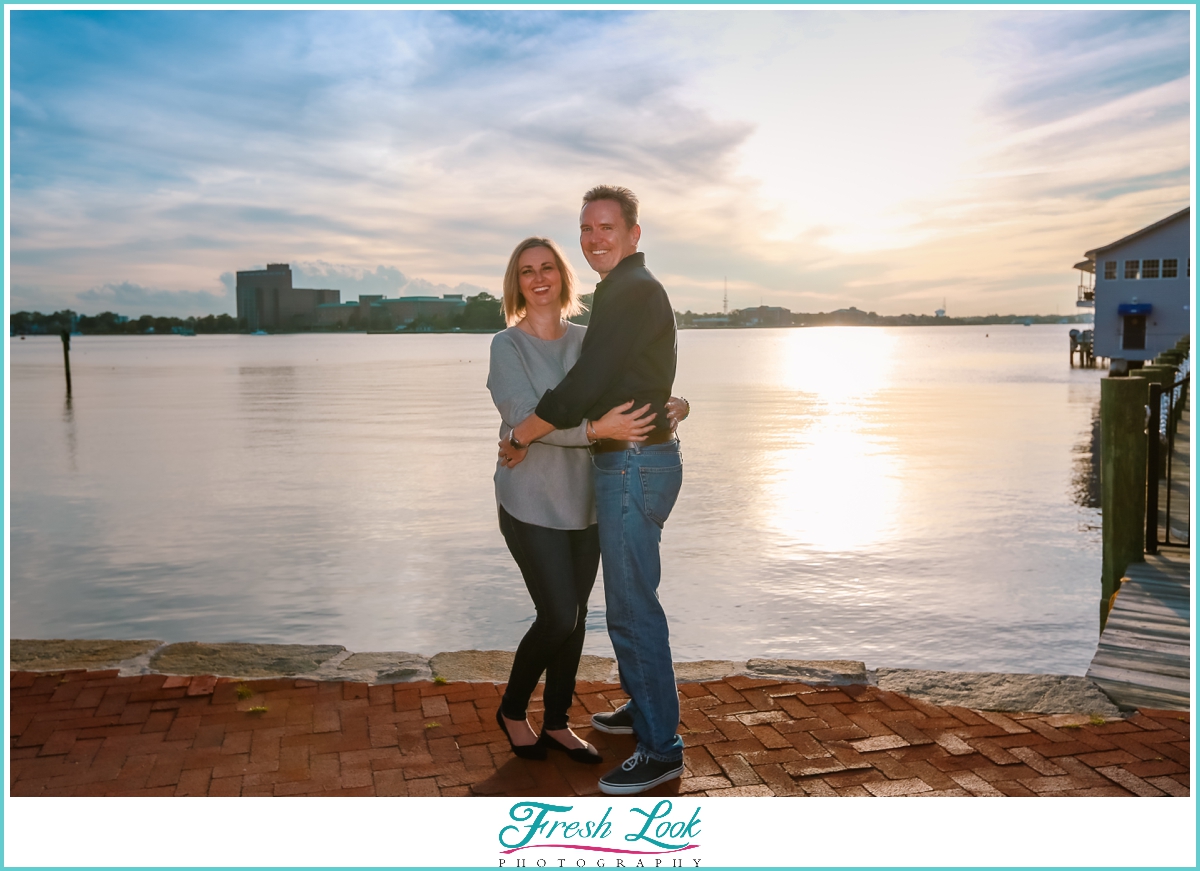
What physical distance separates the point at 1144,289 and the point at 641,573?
4162 centimetres

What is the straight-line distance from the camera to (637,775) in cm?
332

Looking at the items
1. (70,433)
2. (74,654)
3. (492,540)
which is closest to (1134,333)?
(492,540)

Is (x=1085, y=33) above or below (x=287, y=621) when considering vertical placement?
above

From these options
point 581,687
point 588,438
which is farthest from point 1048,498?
point 588,438

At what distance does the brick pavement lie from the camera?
340 centimetres

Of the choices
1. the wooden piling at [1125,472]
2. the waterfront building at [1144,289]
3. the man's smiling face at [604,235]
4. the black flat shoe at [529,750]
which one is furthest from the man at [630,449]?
the waterfront building at [1144,289]

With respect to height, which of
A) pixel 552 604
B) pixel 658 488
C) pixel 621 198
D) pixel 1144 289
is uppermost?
pixel 1144 289

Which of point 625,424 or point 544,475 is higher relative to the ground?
point 625,424

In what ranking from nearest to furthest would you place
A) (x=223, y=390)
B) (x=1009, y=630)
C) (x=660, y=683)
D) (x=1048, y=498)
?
1. (x=660, y=683)
2. (x=1009, y=630)
3. (x=1048, y=498)
4. (x=223, y=390)

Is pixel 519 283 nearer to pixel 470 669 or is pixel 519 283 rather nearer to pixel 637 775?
pixel 637 775

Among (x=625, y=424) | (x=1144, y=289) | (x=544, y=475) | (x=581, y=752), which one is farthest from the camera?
(x=1144, y=289)

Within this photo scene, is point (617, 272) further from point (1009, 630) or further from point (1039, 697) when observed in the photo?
point (1009, 630)

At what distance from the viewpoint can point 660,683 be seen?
3.39m

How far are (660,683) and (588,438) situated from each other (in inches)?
35.4
